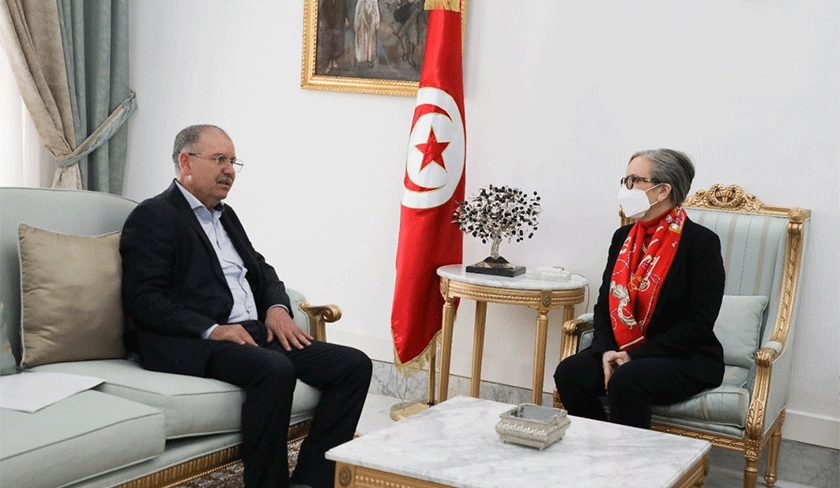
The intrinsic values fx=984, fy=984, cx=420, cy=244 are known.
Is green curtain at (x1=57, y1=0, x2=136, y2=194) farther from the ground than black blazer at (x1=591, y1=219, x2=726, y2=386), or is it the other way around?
green curtain at (x1=57, y1=0, x2=136, y2=194)

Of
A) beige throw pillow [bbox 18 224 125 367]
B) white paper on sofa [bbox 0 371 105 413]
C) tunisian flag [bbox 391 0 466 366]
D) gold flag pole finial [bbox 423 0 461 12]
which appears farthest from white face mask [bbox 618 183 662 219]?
white paper on sofa [bbox 0 371 105 413]

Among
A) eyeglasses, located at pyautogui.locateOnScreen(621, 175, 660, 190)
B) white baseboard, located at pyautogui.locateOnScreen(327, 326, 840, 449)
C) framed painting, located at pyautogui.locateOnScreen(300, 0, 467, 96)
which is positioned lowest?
white baseboard, located at pyautogui.locateOnScreen(327, 326, 840, 449)

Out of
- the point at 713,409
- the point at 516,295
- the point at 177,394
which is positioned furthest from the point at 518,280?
the point at 177,394

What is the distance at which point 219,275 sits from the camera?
12.4 ft

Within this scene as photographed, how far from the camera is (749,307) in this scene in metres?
4.31

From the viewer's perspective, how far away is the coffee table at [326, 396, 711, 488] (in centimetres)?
276

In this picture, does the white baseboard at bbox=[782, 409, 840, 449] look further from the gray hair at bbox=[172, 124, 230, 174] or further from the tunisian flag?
the gray hair at bbox=[172, 124, 230, 174]

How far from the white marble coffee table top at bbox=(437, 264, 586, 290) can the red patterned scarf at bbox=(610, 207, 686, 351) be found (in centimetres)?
50

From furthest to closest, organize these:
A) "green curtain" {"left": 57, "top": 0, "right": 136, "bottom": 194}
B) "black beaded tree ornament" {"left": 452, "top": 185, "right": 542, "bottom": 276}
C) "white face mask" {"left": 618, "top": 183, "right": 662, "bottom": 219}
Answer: "green curtain" {"left": 57, "top": 0, "right": 136, "bottom": 194}
"black beaded tree ornament" {"left": 452, "top": 185, "right": 542, "bottom": 276}
"white face mask" {"left": 618, "top": 183, "right": 662, "bottom": 219}

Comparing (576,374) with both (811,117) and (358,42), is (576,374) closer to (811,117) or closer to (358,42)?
(811,117)

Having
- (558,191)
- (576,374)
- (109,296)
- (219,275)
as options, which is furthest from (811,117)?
(109,296)

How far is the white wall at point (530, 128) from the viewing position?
4.54 m

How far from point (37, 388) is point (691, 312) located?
2458mm

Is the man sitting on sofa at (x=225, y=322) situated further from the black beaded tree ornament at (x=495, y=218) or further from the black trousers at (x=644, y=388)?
the black beaded tree ornament at (x=495, y=218)
